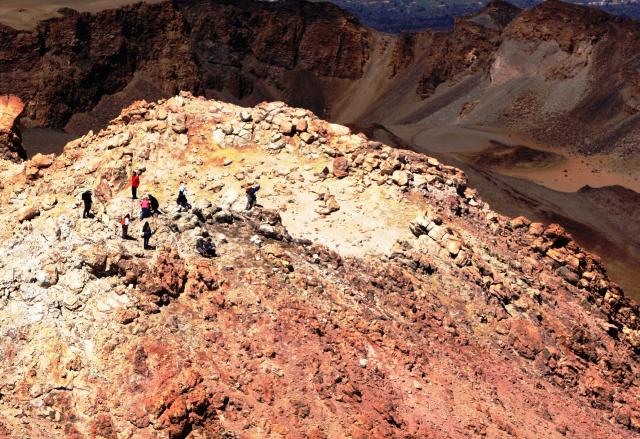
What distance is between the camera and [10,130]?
3030 centimetres

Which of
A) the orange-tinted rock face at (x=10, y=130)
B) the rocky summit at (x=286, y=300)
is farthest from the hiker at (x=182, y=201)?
the orange-tinted rock face at (x=10, y=130)

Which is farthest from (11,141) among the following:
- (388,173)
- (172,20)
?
(172,20)

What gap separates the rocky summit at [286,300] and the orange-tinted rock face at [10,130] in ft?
6.13

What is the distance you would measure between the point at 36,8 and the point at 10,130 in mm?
68130

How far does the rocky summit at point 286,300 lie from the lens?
54.2ft

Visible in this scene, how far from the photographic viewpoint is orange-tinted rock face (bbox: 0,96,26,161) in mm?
29438

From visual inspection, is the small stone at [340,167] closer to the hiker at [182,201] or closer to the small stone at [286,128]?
Result: the small stone at [286,128]

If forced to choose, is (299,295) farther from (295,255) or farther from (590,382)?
(590,382)

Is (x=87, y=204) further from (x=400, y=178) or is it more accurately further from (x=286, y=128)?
(x=400, y=178)

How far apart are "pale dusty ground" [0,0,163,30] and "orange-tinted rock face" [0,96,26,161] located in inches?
2305

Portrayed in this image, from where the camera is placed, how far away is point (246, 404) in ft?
54.6

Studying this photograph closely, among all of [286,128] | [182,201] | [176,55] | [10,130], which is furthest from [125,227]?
[176,55]

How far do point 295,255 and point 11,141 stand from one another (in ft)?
48.2

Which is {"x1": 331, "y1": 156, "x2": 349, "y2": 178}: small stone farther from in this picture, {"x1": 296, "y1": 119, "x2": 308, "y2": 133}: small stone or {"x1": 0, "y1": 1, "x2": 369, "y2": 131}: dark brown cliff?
{"x1": 0, "y1": 1, "x2": 369, "y2": 131}: dark brown cliff
